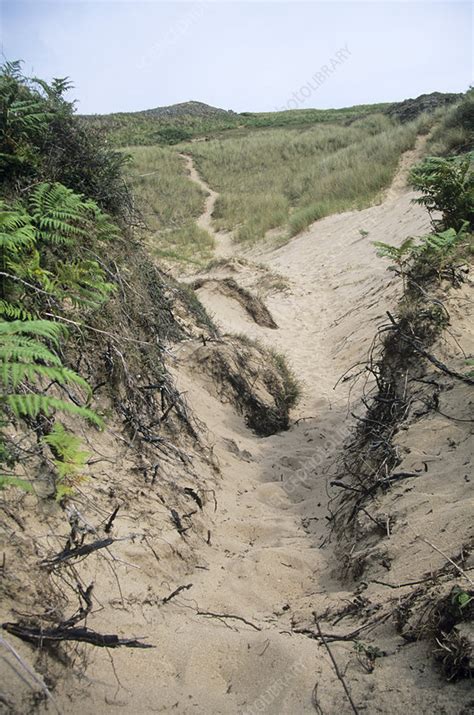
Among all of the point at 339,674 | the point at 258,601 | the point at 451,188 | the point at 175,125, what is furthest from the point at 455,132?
the point at 175,125

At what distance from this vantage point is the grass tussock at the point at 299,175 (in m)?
19.0

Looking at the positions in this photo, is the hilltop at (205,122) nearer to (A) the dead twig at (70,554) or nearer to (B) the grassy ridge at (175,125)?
(B) the grassy ridge at (175,125)

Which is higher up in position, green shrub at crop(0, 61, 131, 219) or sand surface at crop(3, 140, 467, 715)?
green shrub at crop(0, 61, 131, 219)

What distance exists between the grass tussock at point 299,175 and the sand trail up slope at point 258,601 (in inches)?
482

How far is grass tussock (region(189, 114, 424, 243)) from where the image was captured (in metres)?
19.0

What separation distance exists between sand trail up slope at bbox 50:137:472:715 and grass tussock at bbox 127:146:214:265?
28.8 feet

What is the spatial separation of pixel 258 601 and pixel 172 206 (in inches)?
900

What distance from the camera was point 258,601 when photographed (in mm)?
3020

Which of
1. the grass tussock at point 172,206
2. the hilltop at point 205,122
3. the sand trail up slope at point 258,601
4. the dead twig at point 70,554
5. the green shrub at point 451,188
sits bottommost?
the sand trail up slope at point 258,601

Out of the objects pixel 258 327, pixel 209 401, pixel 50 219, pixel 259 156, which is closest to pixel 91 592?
pixel 50 219

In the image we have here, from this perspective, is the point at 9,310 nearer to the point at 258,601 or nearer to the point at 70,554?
the point at 70,554

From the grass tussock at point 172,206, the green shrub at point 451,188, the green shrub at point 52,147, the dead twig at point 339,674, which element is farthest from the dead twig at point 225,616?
the grass tussock at point 172,206

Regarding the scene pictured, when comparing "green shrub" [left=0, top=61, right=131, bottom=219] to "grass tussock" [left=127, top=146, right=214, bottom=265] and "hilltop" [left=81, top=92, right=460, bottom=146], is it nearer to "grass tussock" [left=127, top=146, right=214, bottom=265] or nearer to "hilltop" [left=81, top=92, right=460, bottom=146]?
"grass tussock" [left=127, top=146, right=214, bottom=265]

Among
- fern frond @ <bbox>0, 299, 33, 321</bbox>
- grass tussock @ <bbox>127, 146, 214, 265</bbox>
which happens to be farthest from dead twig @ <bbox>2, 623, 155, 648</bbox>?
grass tussock @ <bbox>127, 146, 214, 265</bbox>
